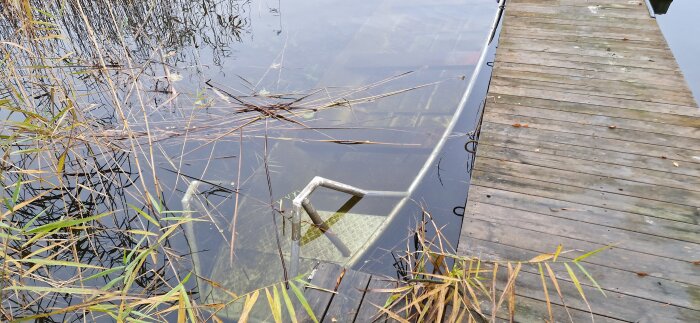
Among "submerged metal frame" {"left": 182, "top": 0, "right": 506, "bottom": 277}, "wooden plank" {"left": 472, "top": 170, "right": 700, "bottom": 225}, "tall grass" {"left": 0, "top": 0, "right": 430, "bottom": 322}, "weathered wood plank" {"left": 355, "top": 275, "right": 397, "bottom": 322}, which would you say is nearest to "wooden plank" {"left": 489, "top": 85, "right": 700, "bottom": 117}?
"submerged metal frame" {"left": 182, "top": 0, "right": 506, "bottom": 277}

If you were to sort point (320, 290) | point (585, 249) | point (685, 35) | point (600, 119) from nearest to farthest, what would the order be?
point (320, 290) < point (585, 249) < point (600, 119) < point (685, 35)

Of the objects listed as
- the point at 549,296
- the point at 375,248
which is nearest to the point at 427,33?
the point at 375,248

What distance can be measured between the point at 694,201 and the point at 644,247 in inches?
19.9

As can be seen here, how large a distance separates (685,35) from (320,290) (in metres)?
6.30

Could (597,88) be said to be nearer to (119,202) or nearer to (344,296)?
(344,296)

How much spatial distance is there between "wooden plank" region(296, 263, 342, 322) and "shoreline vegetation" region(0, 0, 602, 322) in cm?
7

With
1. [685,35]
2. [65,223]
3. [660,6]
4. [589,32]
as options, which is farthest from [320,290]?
[685,35]

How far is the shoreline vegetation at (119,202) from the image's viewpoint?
6.30 ft

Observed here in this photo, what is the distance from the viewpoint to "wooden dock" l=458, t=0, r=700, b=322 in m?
2.03

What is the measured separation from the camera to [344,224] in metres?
3.25

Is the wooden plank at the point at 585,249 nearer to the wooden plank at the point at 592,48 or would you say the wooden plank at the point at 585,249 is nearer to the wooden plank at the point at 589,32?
the wooden plank at the point at 592,48

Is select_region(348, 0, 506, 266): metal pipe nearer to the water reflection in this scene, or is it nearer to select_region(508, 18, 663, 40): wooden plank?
select_region(508, 18, 663, 40): wooden plank

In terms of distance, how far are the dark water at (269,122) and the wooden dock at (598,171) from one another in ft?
2.64

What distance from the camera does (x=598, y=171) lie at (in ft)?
8.69
